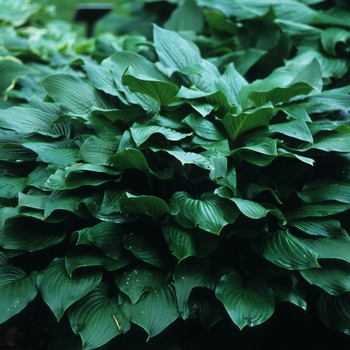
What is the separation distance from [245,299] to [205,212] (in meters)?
0.40

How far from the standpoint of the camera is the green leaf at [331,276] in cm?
206

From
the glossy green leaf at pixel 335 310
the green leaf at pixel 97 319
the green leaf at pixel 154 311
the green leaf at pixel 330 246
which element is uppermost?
the green leaf at pixel 330 246

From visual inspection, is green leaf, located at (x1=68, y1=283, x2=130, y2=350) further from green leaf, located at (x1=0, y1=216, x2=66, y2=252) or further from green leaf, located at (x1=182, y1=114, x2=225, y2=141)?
green leaf, located at (x1=182, y1=114, x2=225, y2=141)

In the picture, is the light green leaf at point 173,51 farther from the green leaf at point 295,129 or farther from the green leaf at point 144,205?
the green leaf at point 144,205

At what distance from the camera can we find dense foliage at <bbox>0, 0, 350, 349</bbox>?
206 centimetres

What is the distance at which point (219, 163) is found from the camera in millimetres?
2232

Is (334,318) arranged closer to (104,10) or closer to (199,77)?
(199,77)

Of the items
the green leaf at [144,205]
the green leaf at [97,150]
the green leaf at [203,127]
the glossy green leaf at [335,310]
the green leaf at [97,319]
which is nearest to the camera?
the green leaf at [97,319]

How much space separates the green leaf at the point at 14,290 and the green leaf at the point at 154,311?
16.3 inches

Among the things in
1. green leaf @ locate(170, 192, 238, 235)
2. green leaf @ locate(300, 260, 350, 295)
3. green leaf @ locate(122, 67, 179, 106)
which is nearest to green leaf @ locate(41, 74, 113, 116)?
green leaf @ locate(122, 67, 179, 106)

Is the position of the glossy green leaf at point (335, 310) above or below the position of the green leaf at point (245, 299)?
below

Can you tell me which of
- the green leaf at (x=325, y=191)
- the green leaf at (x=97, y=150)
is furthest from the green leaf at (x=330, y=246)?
the green leaf at (x=97, y=150)

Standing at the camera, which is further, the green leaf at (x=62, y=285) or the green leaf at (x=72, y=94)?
the green leaf at (x=72, y=94)

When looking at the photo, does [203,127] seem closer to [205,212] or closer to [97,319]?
[205,212]
